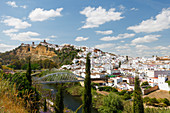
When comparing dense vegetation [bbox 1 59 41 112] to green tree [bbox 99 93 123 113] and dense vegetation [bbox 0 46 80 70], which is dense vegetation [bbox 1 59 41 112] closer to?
green tree [bbox 99 93 123 113]

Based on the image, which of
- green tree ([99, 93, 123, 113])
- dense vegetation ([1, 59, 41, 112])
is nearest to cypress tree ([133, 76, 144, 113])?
dense vegetation ([1, 59, 41, 112])

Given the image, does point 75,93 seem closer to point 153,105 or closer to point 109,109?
point 109,109

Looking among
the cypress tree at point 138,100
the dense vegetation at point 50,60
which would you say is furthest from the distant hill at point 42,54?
the cypress tree at point 138,100

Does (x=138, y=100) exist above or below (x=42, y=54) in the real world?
below

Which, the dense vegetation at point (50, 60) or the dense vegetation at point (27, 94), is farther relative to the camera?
the dense vegetation at point (50, 60)

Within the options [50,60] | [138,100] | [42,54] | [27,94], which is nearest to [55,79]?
[138,100]

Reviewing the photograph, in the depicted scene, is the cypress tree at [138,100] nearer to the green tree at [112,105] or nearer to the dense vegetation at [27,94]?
the dense vegetation at [27,94]

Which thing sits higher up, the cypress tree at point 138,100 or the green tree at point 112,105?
the cypress tree at point 138,100

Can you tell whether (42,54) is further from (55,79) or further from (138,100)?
(138,100)

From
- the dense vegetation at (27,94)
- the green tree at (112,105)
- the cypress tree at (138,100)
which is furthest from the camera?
the green tree at (112,105)

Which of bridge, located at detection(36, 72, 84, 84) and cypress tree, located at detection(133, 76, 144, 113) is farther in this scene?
bridge, located at detection(36, 72, 84, 84)

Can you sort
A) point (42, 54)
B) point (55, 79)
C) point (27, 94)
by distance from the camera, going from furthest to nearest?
point (42, 54) → point (55, 79) → point (27, 94)

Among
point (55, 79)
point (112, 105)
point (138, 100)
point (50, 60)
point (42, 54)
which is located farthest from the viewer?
point (42, 54)

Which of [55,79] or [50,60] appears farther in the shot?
[50,60]
